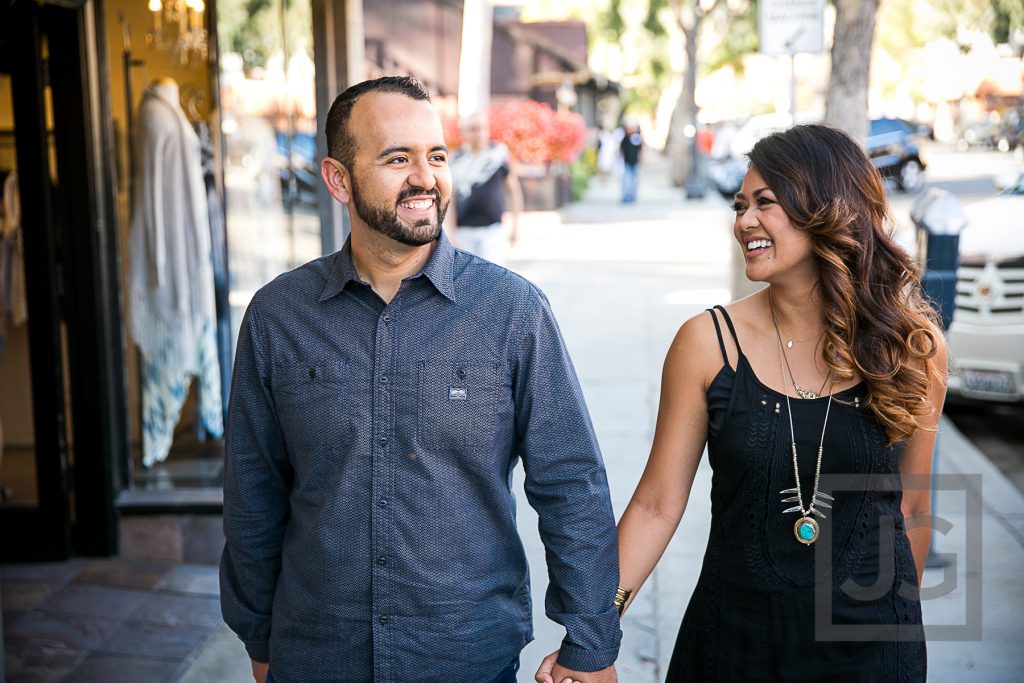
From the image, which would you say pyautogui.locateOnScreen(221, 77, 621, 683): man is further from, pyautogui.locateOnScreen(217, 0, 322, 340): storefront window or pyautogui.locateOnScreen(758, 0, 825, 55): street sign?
pyautogui.locateOnScreen(758, 0, 825, 55): street sign

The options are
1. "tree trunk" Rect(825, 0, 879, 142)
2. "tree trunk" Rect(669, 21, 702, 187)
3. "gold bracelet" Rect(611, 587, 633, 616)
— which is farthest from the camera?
"tree trunk" Rect(669, 21, 702, 187)

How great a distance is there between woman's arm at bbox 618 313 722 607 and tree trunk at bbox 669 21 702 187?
96.4ft

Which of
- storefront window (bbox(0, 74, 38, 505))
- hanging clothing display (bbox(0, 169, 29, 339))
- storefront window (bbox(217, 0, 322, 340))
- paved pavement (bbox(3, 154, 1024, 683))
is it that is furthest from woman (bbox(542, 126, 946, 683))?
hanging clothing display (bbox(0, 169, 29, 339))

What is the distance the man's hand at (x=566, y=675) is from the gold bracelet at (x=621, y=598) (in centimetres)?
15

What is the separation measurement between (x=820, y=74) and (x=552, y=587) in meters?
70.0

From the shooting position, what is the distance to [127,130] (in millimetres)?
5762

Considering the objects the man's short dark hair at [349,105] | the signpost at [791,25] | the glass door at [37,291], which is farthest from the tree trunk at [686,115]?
the man's short dark hair at [349,105]

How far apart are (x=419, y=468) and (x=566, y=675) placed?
1.78 ft

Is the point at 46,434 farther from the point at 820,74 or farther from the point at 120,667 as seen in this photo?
the point at 820,74

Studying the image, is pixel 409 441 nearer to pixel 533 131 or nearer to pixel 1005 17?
pixel 1005 17

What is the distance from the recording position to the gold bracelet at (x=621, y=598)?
259 centimetres

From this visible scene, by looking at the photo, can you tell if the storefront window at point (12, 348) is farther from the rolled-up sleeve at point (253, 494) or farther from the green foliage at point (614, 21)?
the green foliage at point (614, 21)

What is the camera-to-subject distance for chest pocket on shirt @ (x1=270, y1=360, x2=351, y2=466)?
236 cm

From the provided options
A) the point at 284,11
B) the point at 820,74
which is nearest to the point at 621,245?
the point at 284,11
